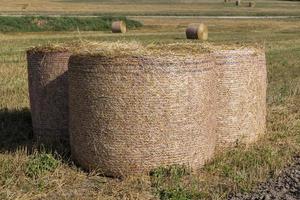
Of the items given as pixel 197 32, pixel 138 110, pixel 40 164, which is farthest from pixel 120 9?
pixel 138 110

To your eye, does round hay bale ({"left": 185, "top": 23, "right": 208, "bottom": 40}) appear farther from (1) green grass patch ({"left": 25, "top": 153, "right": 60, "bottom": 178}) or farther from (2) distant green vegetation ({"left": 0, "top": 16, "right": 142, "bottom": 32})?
(1) green grass patch ({"left": 25, "top": 153, "right": 60, "bottom": 178})

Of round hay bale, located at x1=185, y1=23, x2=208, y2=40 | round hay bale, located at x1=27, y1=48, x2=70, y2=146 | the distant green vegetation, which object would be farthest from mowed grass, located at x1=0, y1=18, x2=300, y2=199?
the distant green vegetation

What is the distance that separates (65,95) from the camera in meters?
7.65

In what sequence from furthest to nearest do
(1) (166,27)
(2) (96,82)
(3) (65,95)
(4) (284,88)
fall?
1. (1) (166,27)
2. (4) (284,88)
3. (3) (65,95)
4. (2) (96,82)

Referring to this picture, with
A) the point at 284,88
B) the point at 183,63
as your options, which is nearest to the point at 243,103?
the point at 183,63

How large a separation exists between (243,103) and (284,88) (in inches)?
250

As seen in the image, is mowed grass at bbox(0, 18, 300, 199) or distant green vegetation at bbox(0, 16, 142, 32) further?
distant green vegetation at bbox(0, 16, 142, 32)

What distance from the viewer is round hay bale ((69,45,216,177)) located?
6.34m

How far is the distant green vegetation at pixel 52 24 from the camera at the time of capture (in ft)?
122

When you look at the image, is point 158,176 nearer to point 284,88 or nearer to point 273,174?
point 273,174

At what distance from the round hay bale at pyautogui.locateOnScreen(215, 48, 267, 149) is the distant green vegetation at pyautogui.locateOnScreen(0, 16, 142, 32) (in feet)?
99.9

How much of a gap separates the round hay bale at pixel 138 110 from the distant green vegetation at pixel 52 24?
102 ft

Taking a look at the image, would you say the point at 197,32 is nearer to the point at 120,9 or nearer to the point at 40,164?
the point at 40,164

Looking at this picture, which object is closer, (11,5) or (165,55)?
(165,55)
